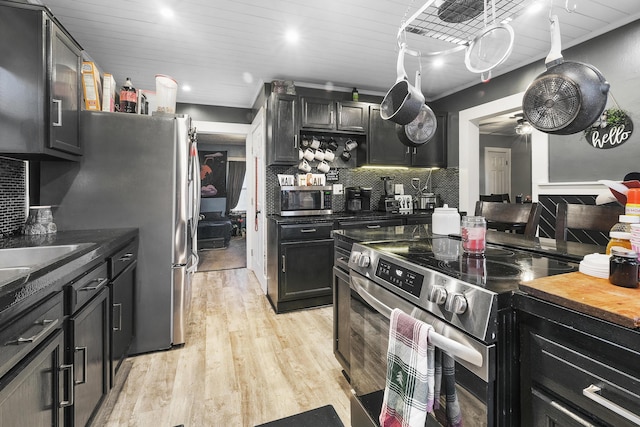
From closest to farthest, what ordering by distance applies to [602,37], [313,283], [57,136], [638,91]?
[57,136] → [638,91] → [602,37] → [313,283]

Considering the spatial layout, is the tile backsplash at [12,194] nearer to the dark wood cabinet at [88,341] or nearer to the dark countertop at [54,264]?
the dark countertop at [54,264]

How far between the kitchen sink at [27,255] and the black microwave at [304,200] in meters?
1.97

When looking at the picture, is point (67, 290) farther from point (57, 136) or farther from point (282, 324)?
point (282, 324)

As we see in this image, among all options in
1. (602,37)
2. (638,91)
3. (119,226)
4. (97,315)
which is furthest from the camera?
(602,37)

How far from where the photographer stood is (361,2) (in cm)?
230

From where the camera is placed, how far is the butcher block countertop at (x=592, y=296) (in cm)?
60

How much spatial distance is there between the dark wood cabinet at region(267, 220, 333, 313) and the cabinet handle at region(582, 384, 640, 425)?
103 inches

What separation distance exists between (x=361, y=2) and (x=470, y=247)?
2.05m

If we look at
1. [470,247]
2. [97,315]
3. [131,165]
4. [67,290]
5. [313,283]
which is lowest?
[313,283]

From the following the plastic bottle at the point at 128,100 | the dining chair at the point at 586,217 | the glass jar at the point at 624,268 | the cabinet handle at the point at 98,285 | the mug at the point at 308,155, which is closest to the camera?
the glass jar at the point at 624,268

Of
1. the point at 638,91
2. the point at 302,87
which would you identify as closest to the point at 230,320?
the point at 302,87

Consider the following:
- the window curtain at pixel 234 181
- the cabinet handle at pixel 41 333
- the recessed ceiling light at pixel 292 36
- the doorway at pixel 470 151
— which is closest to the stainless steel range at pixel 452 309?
the cabinet handle at pixel 41 333

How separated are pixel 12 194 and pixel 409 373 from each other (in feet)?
8.04

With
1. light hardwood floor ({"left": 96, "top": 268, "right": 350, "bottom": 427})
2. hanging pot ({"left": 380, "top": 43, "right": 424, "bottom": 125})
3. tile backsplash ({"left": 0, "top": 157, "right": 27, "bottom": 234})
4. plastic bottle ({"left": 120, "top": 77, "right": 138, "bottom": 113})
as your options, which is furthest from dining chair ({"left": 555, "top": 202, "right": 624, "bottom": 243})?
tile backsplash ({"left": 0, "top": 157, "right": 27, "bottom": 234})
